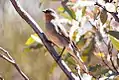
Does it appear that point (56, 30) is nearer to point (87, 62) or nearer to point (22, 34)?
point (87, 62)

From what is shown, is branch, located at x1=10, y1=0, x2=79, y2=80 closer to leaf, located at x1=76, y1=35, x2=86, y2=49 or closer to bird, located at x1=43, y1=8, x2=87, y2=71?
bird, located at x1=43, y1=8, x2=87, y2=71

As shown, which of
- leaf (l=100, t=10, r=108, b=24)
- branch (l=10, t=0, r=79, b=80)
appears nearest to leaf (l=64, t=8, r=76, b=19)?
leaf (l=100, t=10, r=108, b=24)

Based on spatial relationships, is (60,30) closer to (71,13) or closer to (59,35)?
(59,35)

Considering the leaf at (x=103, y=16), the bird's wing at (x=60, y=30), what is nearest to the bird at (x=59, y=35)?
the bird's wing at (x=60, y=30)

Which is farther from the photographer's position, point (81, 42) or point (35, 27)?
point (81, 42)

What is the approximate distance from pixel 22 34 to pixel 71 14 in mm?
3726

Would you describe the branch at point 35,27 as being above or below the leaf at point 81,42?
above

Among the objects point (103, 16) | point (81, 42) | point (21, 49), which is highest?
point (103, 16)

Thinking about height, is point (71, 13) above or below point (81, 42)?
above

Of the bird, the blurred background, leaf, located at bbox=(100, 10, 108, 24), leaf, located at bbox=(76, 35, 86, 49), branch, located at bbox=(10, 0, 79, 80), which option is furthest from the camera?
the blurred background

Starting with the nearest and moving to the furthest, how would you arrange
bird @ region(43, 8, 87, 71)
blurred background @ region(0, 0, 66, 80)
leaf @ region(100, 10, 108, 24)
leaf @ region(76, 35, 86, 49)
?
leaf @ region(100, 10, 108, 24)
bird @ region(43, 8, 87, 71)
leaf @ region(76, 35, 86, 49)
blurred background @ region(0, 0, 66, 80)

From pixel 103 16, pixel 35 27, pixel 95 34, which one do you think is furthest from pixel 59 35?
pixel 35 27

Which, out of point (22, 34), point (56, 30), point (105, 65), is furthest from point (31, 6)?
point (105, 65)

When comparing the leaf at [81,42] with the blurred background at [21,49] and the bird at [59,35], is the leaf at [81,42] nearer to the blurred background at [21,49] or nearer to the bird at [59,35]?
the bird at [59,35]
